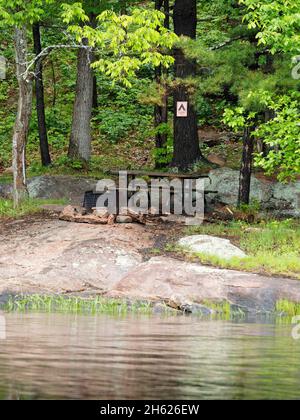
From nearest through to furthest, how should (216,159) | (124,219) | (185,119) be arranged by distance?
(124,219)
(185,119)
(216,159)

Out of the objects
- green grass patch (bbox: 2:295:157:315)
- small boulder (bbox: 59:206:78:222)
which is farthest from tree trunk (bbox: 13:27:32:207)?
green grass patch (bbox: 2:295:157:315)

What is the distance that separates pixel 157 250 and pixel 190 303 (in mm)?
3663

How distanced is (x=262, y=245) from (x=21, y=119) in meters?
8.44

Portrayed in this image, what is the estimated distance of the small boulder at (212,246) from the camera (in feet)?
72.0

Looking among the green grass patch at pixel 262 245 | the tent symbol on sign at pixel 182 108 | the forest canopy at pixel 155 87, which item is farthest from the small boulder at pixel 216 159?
the green grass patch at pixel 262 245

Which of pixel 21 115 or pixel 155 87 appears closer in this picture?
pixel 155 87

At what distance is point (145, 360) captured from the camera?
11.2 metres

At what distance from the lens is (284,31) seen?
2216cm

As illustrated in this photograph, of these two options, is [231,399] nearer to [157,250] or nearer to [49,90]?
[157,250]

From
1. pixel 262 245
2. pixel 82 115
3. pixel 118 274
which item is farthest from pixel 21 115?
pixel 262 245

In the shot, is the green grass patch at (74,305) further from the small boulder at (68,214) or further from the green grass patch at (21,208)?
the green grass patch at (21,208)

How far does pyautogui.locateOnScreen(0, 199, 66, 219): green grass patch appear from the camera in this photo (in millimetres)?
25911

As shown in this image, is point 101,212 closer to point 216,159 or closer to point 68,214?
point 68,214

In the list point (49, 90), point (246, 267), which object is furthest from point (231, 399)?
point (49, 90)
